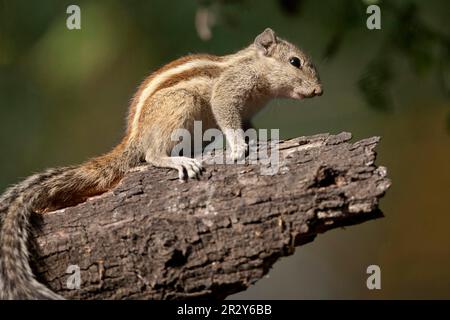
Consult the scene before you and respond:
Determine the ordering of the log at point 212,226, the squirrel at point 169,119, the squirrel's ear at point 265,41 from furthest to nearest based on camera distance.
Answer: the squirrel's ear at point 265,41 → the squirrel at point 169,119 → the log at point 212,226

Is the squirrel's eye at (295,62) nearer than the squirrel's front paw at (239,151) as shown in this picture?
No

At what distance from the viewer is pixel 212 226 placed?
3484 millimetres

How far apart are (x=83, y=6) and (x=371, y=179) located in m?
3.88

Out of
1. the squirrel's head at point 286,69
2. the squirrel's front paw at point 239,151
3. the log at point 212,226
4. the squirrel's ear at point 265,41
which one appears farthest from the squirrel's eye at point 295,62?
the log at point 212,226

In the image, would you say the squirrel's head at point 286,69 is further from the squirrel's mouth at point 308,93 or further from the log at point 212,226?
the log at point 212,226

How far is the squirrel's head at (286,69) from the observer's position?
15.6 feet

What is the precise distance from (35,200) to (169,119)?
0.86 metres

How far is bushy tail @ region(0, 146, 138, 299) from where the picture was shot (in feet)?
11.3

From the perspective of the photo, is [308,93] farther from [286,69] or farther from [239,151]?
[239,151]

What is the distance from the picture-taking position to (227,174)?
3.72 meters

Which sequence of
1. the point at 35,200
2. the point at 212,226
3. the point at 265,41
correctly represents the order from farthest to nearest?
the point at 265,41
the point at 35,200
the point at 212,226

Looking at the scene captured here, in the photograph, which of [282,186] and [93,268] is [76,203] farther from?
[282,186]

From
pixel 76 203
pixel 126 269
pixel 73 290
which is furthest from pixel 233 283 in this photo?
pixel 76 203

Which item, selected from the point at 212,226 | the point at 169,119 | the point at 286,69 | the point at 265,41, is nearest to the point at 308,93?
the point at 286,69
